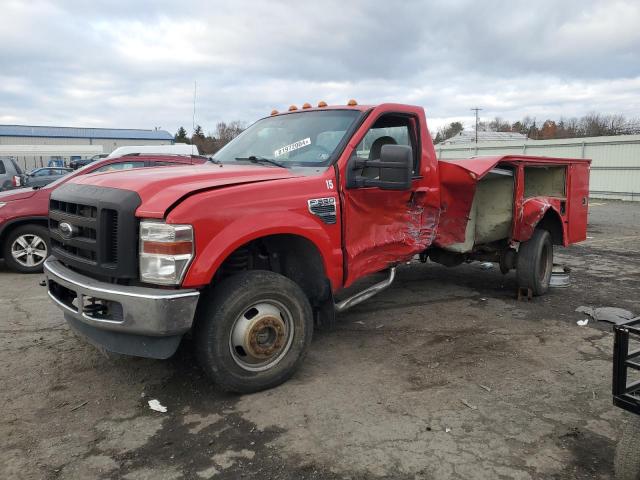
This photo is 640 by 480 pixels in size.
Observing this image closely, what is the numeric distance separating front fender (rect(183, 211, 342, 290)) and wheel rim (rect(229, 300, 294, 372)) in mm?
445

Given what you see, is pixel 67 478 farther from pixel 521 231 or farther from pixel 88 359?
pixel 521 231

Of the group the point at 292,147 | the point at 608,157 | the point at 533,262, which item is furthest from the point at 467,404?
the point at 608,157

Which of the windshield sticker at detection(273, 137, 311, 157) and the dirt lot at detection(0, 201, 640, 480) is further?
the windshield sticker at detection(273, 137, 311, 157)

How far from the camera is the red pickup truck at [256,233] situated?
10.2 feet

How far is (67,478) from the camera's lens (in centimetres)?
263

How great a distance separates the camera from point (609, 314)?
5.20 meters

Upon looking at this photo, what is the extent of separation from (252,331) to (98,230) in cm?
119

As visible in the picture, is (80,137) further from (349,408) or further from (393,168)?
(349,408)

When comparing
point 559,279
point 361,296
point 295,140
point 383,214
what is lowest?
point 559,279

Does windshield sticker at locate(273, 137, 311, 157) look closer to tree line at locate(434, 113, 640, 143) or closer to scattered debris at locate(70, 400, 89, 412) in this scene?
scattered debris at locate(70, 400, 89, 412)

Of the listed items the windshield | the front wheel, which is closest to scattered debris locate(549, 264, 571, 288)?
the windshield

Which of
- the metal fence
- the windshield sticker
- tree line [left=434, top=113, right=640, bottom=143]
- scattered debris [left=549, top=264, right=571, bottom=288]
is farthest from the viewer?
tree line [left=434, top=113, right=640, bottom=143]

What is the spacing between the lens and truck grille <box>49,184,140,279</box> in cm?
311

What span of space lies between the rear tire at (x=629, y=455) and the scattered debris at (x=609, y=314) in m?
2.93
